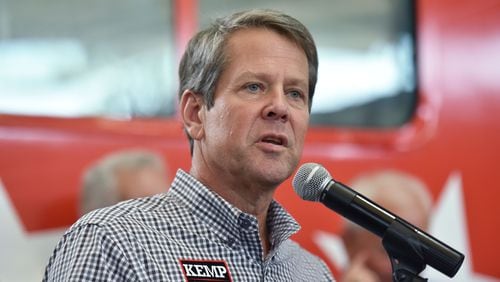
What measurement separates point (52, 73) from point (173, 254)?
4.24 ft

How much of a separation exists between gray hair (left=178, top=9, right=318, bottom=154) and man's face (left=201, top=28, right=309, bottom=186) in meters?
0.01

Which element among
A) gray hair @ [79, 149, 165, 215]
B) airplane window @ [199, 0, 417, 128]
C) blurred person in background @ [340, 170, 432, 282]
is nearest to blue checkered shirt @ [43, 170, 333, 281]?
gray hair @ [79, 149, 165, 215]

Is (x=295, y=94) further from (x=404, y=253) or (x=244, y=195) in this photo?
(x=404, y=253)

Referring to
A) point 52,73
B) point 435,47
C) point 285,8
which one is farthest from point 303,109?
point 435,47

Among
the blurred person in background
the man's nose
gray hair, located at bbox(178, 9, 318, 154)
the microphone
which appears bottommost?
the blurred person in background

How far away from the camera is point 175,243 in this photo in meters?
1.69

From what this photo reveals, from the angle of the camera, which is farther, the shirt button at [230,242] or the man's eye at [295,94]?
the man's eye at [295,94]

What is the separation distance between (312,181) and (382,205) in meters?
1.67

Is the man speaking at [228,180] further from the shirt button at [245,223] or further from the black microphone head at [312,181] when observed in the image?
the black microphone head at [312,181]

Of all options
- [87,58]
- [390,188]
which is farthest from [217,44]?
[390,188]

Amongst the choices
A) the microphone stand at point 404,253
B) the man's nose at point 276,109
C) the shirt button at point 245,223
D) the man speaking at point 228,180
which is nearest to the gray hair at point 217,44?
the man speaking at point 228,180

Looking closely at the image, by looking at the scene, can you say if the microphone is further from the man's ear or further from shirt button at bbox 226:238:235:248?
the man's ear

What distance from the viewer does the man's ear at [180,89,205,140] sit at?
6.34ft

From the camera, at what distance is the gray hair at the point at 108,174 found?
287 cm
